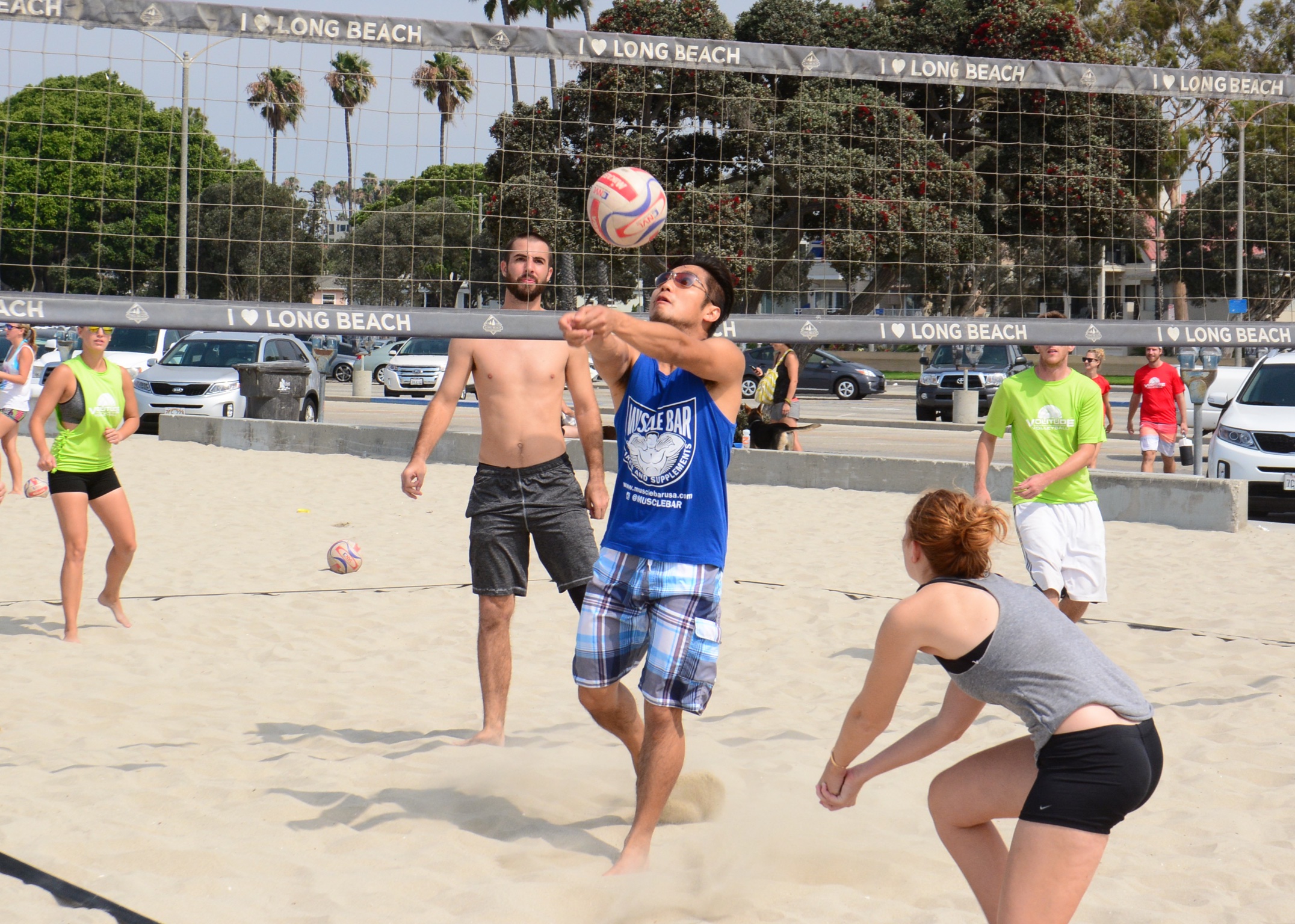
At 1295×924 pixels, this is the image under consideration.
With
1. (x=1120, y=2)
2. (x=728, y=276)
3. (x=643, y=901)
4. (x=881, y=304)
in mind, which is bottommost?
(x=643, y=901)

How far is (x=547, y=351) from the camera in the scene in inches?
185

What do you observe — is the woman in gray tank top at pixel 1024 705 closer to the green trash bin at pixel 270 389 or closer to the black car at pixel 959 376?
the green trash bin at pixel 270 389

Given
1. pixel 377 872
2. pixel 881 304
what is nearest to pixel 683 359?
pixel 377 872

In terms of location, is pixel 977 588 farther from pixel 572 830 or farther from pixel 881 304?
pixel 881 304

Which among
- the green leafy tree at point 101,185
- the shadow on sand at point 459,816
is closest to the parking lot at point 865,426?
the green leafy tree at point 101,185

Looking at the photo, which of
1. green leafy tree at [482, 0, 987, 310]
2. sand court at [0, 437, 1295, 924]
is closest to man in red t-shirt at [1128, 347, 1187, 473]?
green leafy tree at [482, 0, 987, 310]

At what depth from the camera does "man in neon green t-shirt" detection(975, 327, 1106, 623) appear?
556 centimetres

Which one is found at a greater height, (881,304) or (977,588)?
(881,304)

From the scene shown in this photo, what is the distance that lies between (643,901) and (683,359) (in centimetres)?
142

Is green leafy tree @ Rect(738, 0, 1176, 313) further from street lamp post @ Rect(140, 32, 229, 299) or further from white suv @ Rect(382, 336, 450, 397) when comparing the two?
white suv @ Rect(382, 336, 450, 397)

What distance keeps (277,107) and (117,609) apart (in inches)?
145

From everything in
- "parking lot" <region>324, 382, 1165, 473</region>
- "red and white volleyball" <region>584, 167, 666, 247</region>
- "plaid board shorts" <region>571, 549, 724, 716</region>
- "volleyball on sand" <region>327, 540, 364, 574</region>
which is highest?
"red and white volleyball" <region>584, 167, 666, 247</region>

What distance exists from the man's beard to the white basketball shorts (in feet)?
7.86

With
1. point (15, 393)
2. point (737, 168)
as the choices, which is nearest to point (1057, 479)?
point (737, 168)
